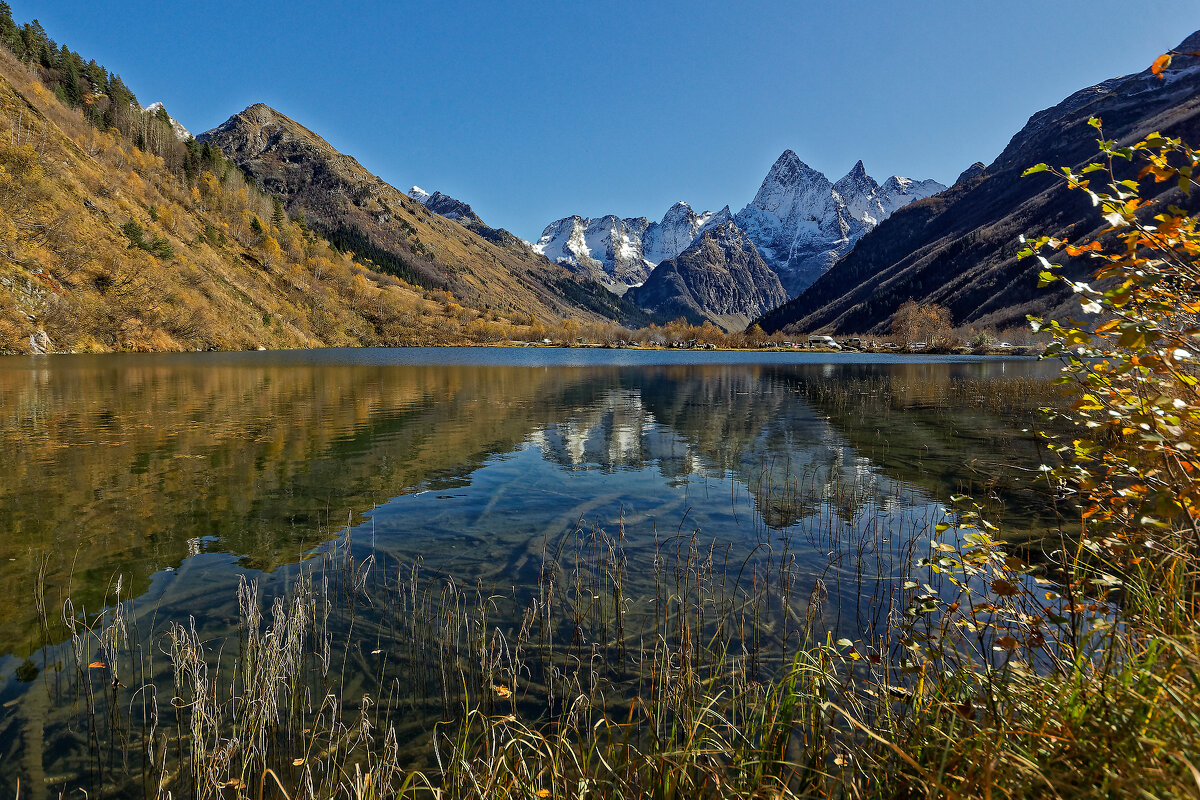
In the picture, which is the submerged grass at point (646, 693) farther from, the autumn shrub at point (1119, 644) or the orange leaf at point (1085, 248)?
the orange leaf at point (1085, 248)

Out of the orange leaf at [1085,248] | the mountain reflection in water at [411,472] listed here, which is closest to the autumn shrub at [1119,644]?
the orange leaf at [1085,248]

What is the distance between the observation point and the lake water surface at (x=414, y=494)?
1013cm

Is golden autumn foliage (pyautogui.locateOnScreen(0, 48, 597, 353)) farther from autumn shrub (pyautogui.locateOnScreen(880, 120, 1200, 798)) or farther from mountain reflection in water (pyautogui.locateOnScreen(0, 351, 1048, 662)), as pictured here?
autumn shrub (pyautogui.locateOnScreen(880, 120, 1200, 798))

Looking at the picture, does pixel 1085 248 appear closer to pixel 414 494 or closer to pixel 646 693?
pixel 646 693

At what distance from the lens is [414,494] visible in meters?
17.2

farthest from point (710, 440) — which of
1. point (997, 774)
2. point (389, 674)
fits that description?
point (997, 774)

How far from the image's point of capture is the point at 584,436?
93.7ft

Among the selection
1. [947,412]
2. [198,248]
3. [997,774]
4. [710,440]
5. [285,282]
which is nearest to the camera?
[997,774]

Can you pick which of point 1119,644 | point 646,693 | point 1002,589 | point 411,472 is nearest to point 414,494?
point 411,472

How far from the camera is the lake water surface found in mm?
10133

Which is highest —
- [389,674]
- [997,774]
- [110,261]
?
[110,261]

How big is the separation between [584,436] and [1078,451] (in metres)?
23.9

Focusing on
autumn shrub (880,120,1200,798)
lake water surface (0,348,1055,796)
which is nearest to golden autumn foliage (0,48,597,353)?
lake water surface (0,348,1055,796)

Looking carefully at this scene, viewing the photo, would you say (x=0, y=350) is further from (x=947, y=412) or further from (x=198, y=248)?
(x=947, y=412)
